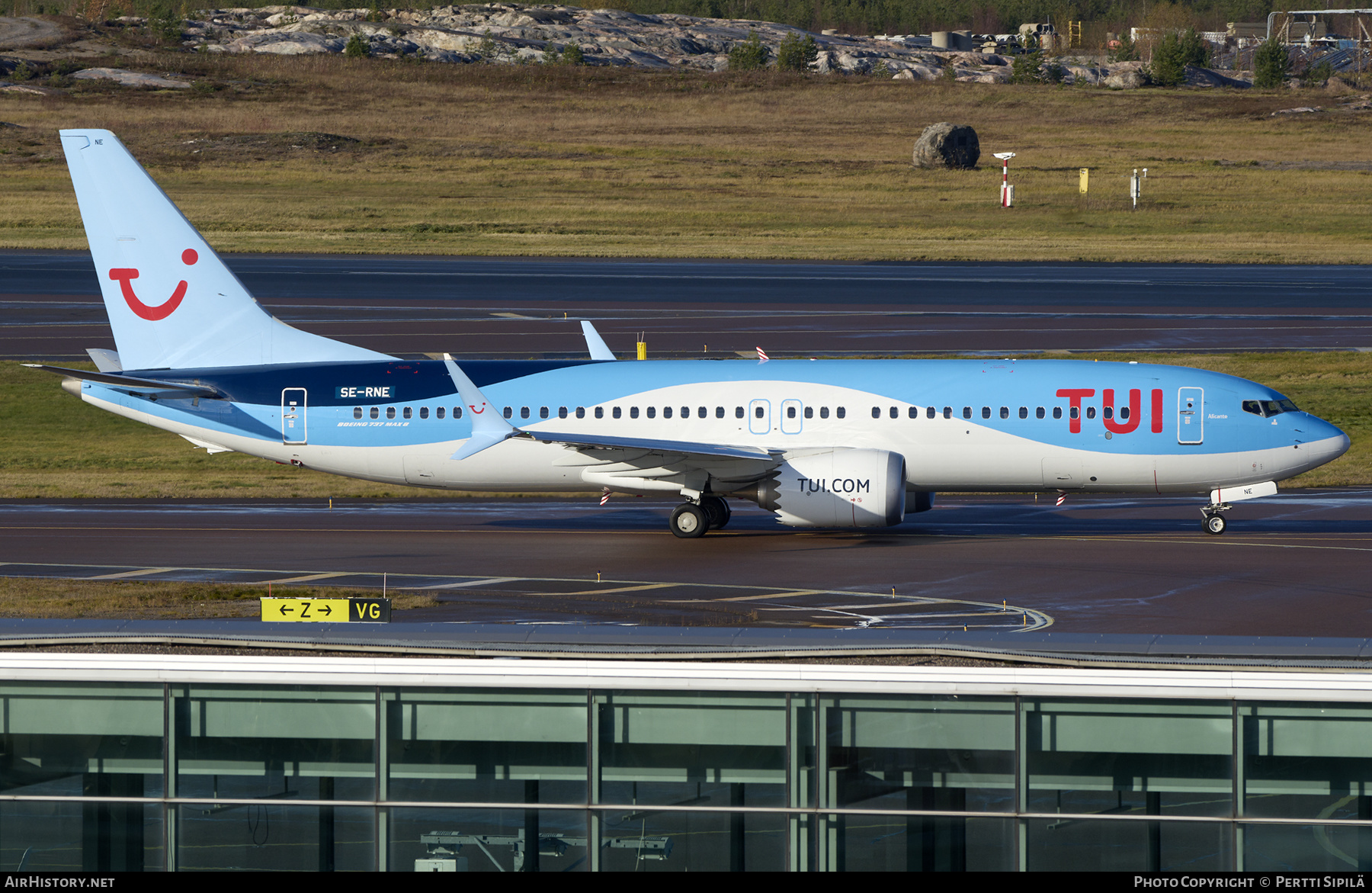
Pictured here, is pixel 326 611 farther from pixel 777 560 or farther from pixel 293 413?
pixel 293 413

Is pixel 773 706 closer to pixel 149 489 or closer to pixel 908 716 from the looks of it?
pixel 908 716

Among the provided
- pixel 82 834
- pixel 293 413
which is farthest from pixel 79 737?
pixel 293 413

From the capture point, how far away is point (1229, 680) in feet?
40.6

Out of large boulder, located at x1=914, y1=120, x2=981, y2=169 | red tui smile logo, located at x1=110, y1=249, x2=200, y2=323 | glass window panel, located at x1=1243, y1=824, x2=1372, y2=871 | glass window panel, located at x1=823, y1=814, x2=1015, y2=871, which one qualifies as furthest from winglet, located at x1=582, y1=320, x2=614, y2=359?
large boulder, located at x1=914, y1=120, x2=981, y2=169

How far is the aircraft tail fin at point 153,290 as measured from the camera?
42438 millimetres

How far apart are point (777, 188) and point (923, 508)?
99106 millimetres

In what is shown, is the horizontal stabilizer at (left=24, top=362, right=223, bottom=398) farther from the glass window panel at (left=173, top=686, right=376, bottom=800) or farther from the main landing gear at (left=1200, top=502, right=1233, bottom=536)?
the glass window panel at (left=173, top=686, right=376, bottom=800)

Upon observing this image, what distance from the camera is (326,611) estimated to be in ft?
60.3

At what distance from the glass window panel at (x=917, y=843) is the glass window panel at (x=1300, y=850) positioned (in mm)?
1826

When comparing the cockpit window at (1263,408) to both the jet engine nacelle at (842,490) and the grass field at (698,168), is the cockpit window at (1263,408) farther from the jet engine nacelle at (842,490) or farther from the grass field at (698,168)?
the grass field at (698,168)

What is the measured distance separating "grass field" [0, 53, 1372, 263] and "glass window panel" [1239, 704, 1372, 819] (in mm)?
91595

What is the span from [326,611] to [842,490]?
835 inches

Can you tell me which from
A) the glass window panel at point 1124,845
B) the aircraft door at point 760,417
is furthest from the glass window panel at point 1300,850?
the aircraft door at point 760,417
